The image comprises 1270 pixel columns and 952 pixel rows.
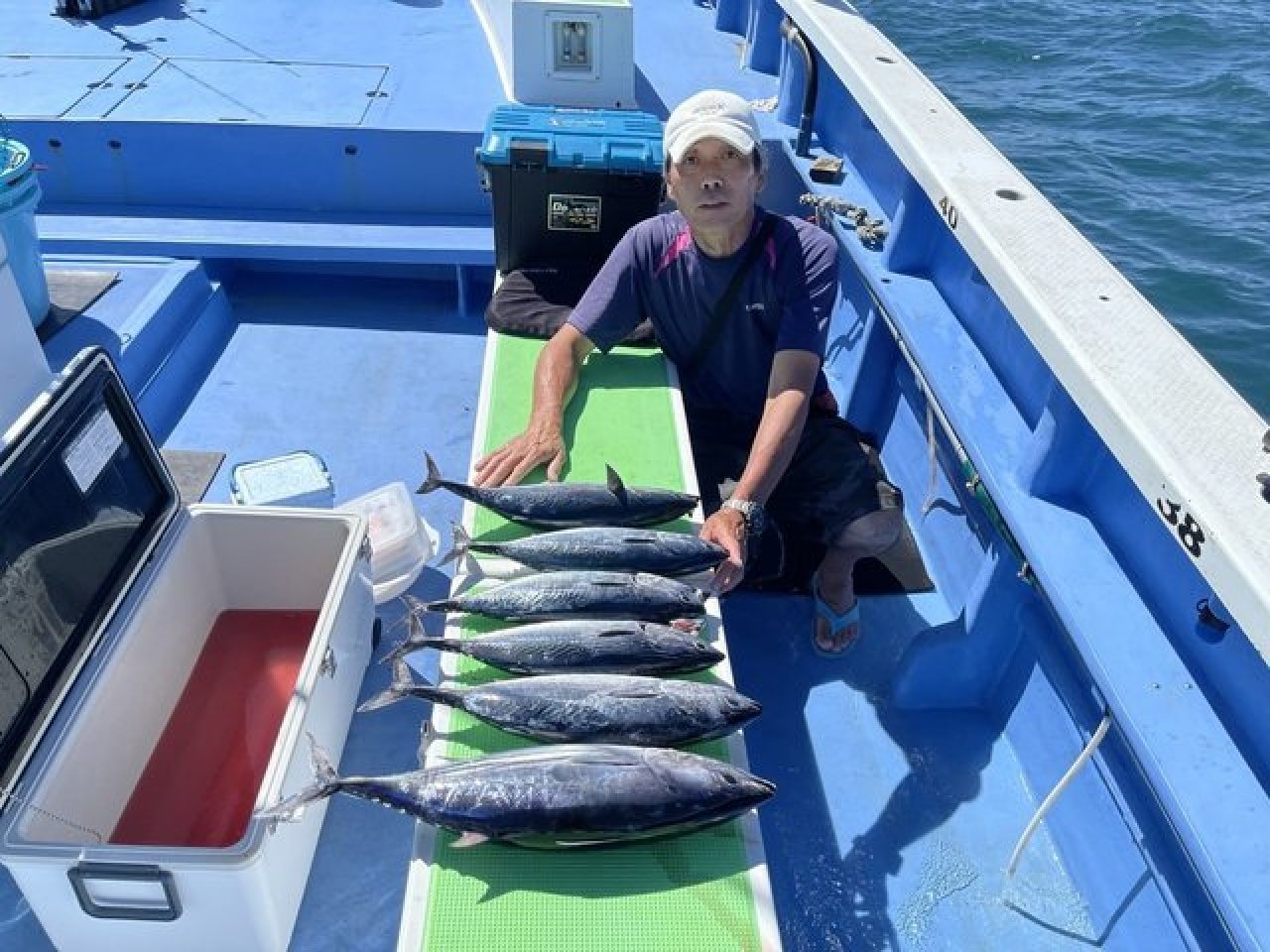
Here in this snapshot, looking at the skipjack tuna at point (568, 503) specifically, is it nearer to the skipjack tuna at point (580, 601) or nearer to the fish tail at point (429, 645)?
the skipjack tuna at point (580, 601)

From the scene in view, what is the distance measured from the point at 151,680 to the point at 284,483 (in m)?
0.90

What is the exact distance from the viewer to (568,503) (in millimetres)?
2830

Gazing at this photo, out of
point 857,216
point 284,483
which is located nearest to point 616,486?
point 284,483

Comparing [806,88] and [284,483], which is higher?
[806,88]

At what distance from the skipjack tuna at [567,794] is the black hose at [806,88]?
390cm

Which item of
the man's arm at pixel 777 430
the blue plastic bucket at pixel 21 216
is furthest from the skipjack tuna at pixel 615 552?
the blue plastic bucket at pixel 21 216

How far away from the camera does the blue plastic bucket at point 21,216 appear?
12.1ft

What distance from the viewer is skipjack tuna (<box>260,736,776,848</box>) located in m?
1.96

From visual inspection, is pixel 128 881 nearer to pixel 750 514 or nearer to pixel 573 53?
pixel 750 514

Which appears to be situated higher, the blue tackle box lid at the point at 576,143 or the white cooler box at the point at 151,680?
the blue tackle box lid at the point at 576,143

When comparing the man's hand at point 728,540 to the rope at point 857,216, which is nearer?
the man's hand at point 728,540

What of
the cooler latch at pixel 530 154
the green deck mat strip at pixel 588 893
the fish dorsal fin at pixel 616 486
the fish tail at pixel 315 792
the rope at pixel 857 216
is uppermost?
the cooler latch at pixel 530 154

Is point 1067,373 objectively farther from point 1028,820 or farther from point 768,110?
point 768,110

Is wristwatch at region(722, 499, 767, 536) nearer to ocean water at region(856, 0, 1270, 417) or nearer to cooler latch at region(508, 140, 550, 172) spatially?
cooler latch at region(508, 140, 550, 172)
